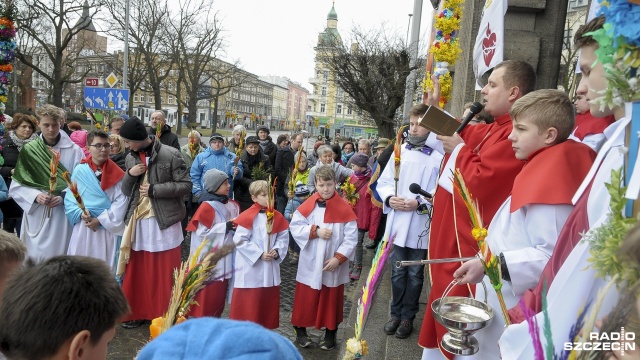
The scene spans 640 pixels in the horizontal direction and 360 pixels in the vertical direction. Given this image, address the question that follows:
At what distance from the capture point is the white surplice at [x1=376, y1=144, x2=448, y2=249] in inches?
183

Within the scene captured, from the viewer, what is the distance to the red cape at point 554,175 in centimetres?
227

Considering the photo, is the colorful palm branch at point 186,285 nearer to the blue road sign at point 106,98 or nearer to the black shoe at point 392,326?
the black shoe at point 392,326

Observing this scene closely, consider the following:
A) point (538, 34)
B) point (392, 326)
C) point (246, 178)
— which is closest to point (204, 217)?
point (392, 326)

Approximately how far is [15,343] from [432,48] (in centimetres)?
510

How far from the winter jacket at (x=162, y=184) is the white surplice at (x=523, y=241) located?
11.0 feet

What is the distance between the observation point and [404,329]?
4605 millimetres

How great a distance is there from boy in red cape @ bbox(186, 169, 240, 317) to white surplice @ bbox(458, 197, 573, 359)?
2891 millimetres

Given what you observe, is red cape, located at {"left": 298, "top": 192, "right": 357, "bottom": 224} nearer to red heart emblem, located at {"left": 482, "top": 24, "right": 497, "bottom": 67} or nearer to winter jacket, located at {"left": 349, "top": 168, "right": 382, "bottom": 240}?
A: red heart emblem, located at {"left": 482, "top": 24, "right": 497, "bottom": 67}

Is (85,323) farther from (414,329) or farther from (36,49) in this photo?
(36,49)

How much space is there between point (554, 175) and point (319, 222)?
9.38 ft

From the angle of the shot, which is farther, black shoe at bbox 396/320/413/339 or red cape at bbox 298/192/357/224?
red cape at bbox 298/192/357/224

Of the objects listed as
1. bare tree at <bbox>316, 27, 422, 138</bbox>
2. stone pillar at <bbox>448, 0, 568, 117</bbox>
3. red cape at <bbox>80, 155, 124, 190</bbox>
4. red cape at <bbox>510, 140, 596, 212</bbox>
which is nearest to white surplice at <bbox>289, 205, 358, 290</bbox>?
red cape at <bbox>80, 155, 124, 190</bbox>

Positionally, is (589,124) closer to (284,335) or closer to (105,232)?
(284,335)

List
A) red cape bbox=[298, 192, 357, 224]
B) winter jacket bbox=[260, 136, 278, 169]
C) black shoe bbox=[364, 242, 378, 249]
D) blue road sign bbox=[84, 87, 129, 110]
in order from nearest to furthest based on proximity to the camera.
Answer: red cape bbox=[298, 192, 357, 224] → black shoe bbox=[364, 242, 378, 249] → winter jacket bbox=[260, 136, 278, 169] → blue road sign bbox=[84, 87, 129, 110]
